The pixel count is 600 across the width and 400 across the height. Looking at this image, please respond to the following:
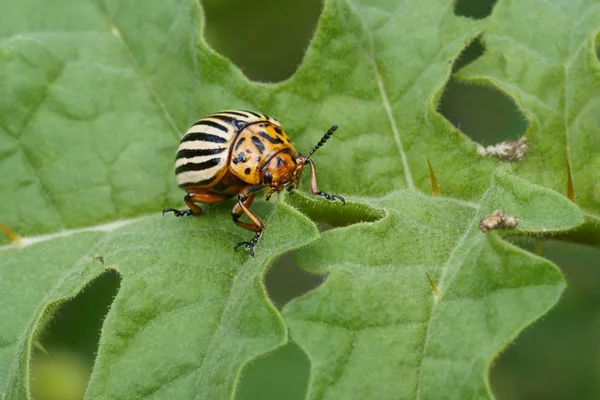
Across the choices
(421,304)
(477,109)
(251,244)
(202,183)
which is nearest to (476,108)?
(477,109)

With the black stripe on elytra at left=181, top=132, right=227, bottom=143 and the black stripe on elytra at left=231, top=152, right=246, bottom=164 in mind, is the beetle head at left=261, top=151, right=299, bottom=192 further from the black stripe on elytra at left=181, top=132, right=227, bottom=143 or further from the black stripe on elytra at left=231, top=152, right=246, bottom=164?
the black stripe on elytra at left=181, top=132, right=227, bottom=143

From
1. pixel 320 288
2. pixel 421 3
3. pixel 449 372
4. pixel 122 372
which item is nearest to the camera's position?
pixel 449 372

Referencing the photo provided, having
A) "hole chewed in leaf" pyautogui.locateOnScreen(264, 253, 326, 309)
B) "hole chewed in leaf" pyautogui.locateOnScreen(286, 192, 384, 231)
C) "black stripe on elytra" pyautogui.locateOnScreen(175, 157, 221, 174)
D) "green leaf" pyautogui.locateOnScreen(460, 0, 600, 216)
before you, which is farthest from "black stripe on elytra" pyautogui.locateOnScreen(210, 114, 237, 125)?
"hole chewed in leaf" pyautogui.locateOnScreen(264, 253, 326, 309)

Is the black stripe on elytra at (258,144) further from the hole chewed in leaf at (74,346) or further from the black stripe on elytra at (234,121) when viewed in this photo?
the hole chewed in leaf at (74,346)

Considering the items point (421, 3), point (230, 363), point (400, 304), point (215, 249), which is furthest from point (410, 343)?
point (421, 3)

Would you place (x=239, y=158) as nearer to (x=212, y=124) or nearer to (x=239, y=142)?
(x=239, y=142)

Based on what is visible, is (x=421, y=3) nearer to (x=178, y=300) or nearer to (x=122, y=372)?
(x=178, y=300)

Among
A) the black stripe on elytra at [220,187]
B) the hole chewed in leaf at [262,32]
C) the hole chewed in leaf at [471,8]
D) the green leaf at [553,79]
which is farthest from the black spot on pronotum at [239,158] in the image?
the hole chewed in leaf at [262,32]
